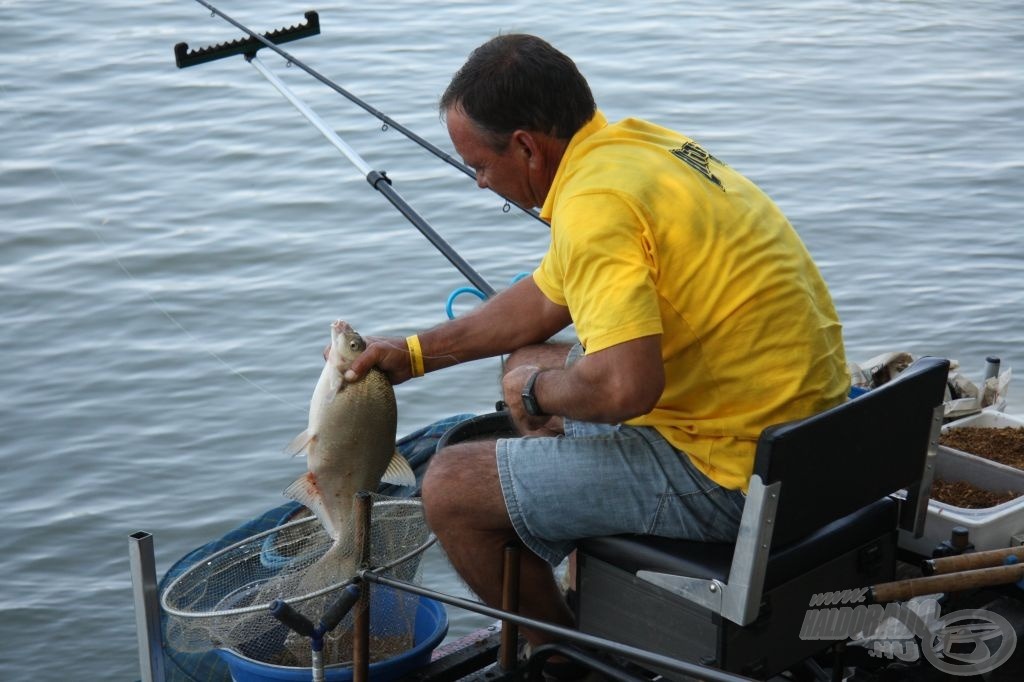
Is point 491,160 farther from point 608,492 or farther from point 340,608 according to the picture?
point 340,608

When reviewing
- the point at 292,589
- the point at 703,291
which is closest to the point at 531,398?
the point at 703,291

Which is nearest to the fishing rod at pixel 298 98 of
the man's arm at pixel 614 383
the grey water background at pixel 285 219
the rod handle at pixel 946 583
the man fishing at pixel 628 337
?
the man fishing at pixel 628 337

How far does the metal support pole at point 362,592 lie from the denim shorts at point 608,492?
248 millimetres

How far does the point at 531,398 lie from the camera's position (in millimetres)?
2299

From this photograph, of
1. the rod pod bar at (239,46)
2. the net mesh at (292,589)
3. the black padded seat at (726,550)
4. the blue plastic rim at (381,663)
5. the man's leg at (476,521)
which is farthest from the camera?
the rod pod bar at (239,46)

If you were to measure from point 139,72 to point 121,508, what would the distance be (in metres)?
5.67

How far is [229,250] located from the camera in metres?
6.68

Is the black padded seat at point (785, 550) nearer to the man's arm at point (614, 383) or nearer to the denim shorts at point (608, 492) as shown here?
the denim shorts at point (608, 492)

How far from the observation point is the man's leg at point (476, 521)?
7.74 feet

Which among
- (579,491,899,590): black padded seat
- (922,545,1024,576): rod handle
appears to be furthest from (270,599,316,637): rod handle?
(922,545,1024,576): rod handle

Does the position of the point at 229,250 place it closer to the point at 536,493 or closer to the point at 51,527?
the point at 51,527

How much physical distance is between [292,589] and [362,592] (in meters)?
0.20

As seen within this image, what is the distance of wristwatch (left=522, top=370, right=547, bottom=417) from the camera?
230 cm

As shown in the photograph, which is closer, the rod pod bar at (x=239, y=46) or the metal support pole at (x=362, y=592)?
the metal support pole at (x=362, y=592)
